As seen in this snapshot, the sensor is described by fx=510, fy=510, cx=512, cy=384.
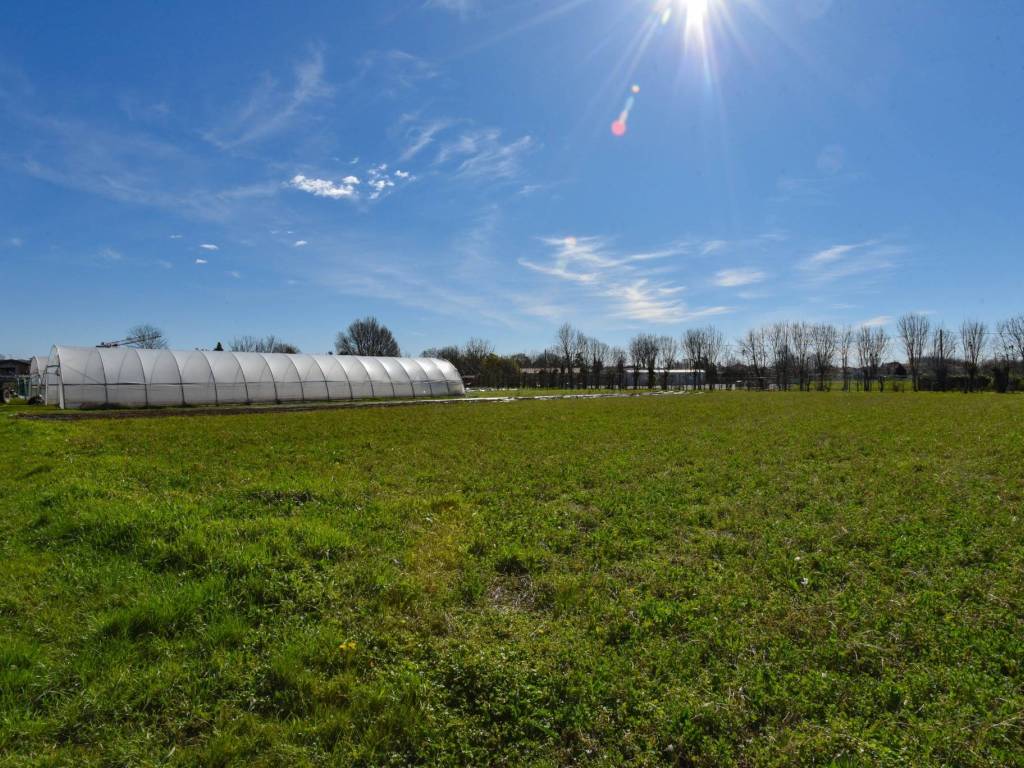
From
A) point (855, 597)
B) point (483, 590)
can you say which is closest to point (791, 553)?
point (855, 597)

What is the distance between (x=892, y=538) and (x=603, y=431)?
1200cm

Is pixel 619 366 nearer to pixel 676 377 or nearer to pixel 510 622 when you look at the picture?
pixel 676 377

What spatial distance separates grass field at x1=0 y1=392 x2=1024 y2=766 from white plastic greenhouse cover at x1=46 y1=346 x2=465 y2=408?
85.5 feet

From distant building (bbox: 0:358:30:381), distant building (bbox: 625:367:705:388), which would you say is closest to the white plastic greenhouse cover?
distant building (bbox: 0:358:30:381)

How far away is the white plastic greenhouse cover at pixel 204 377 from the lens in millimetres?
30562

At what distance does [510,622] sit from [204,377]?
36.5 meters

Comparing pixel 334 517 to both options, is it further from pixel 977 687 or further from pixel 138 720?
pixel 977 687

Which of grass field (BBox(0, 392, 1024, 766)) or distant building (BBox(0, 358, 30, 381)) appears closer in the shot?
grass field (BBox(0, 392, 1024, 766))

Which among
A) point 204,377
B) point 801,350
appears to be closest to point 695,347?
point 801,350

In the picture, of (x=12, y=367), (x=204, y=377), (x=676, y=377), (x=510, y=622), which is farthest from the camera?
(x=676, y=377)

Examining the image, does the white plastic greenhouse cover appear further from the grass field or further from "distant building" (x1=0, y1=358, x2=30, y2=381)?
"distant building" (x1=0, y1=358, x2=30, y2=381)

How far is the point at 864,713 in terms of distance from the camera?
11.1 feet

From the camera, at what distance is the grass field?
318cm

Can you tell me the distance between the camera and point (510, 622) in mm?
4590
